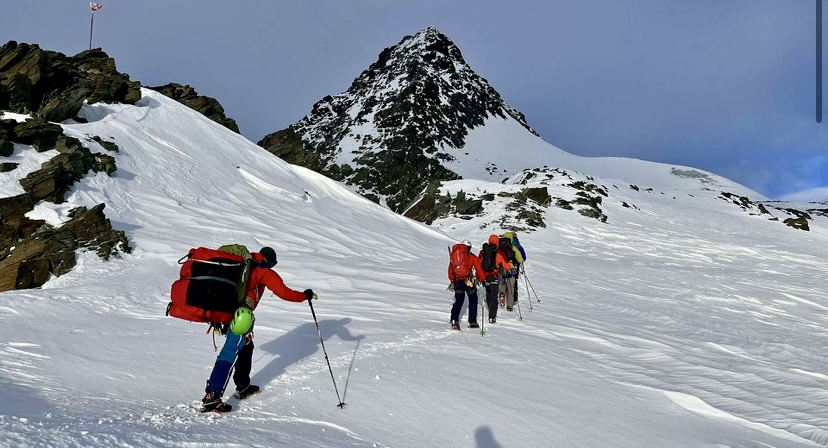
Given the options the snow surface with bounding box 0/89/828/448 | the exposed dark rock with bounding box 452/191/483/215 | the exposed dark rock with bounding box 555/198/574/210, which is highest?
the exposed dark rock with bounding box 555/198/574/210

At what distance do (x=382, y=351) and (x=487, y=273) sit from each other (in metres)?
4.08

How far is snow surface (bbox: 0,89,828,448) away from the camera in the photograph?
4.40 meters

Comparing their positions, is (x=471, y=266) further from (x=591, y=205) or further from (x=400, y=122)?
(x=400, y=122)

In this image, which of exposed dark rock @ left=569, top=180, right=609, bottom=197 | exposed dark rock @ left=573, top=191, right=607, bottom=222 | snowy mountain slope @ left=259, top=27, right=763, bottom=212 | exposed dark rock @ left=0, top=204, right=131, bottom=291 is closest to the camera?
exposed dark rock @ left=0, top=204, right=131, bottom=291

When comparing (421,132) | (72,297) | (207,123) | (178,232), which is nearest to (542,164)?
(421,132)

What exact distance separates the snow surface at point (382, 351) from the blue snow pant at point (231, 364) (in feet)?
0.88

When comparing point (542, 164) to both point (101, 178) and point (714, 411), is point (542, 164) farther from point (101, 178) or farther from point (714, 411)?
point (714, 411)

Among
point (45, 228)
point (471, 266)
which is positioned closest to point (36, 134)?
point (45, 228)

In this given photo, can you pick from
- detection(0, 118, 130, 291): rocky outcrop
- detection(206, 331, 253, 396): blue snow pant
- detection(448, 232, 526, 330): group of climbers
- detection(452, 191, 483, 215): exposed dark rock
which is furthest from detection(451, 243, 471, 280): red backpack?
detection(452, 191, 483, 215): exposed dark rock

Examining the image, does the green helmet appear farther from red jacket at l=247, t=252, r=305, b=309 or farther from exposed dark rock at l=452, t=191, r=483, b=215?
exposed dark rock at l=452, t=191, r=483, b=215

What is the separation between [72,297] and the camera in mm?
8906

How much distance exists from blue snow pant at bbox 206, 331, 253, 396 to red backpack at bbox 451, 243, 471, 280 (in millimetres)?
5379

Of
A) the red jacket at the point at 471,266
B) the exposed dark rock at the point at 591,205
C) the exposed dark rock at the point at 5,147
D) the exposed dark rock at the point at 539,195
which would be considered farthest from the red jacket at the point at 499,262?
the exposed dark rock at the point at 539,195

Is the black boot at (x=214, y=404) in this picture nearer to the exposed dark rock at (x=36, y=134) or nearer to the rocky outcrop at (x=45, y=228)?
the rocky outcrop at (x=45, y=228)
